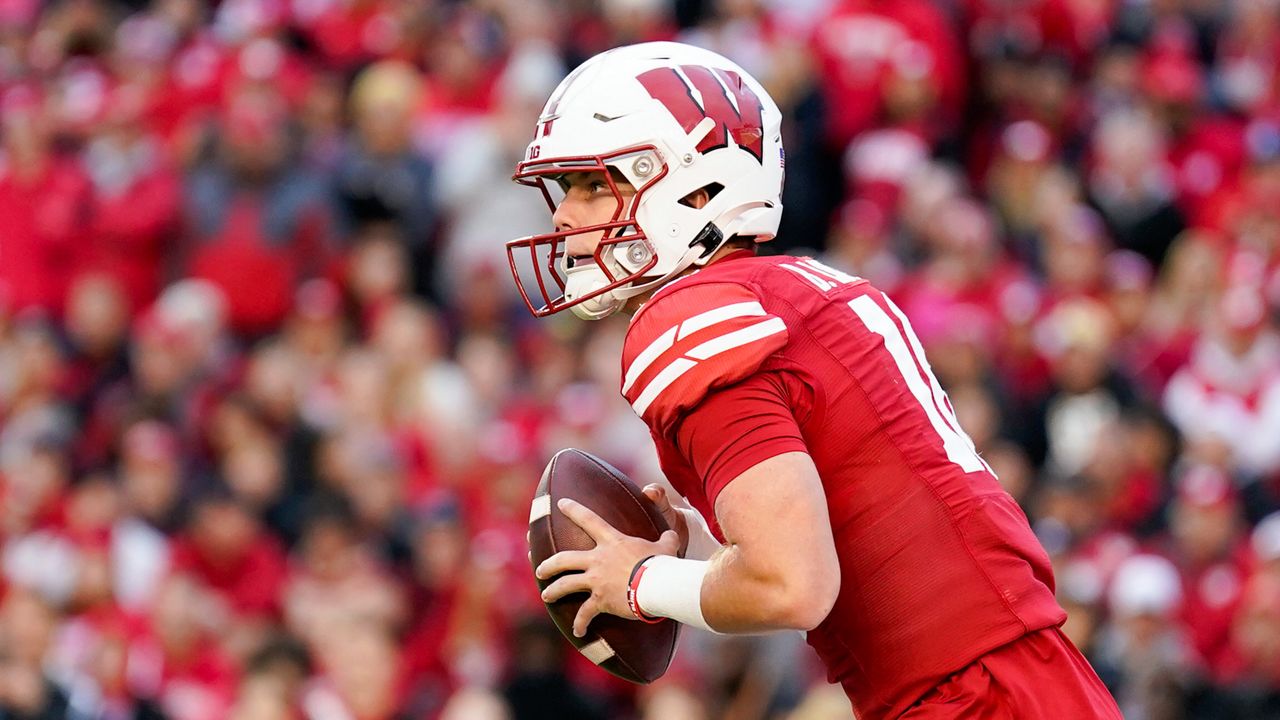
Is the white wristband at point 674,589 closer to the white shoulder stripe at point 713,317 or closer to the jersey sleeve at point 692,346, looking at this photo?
the jersey sleeve at point 692,346

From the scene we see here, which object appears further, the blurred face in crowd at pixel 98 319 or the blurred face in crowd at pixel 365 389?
Answer: the blurred face in crowd at pixel 98 319

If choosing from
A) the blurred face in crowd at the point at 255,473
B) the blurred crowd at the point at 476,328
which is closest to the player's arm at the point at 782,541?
the blurred crowd at the point at 476,328

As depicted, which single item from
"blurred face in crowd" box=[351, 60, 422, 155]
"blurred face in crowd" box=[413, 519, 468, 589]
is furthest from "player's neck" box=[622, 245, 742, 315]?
"blurred face in crowd" box=[351, 60, 422, 155]

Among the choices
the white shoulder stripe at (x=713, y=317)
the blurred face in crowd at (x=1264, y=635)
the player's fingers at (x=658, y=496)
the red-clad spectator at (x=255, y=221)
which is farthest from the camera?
the red-clad spectator at (x=255, y=221)

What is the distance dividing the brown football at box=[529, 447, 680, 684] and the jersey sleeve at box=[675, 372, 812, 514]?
1.20 feet

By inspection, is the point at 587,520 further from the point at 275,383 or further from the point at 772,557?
the point at 275,383

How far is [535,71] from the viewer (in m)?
9.38

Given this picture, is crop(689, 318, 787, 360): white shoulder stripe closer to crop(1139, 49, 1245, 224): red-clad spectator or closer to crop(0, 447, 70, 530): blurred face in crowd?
crop(0, 447, 70, 530): blurred face in crowd

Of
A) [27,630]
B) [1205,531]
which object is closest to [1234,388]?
[1205,531]

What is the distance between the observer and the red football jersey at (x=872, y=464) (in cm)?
275

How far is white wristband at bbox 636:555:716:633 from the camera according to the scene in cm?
279

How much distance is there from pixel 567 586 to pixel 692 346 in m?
0.52

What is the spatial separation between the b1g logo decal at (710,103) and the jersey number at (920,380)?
382mm

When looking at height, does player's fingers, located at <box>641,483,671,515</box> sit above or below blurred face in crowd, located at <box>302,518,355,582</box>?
above
